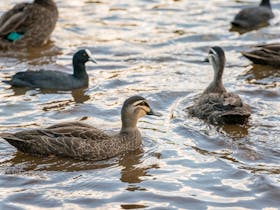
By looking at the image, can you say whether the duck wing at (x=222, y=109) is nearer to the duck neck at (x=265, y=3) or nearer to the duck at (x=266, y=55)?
the duck at (x=266, y=55)

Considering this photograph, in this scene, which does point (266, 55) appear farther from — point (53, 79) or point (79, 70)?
point (53, 79)

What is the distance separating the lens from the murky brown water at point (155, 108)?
32.7 ft

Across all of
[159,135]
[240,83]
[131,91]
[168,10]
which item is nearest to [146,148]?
[159,135]

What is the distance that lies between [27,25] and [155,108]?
470cm

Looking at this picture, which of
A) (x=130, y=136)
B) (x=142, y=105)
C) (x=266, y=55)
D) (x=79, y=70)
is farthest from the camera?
(x=266, y=55)

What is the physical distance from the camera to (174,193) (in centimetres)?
999

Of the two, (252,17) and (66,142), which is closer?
(66,142)

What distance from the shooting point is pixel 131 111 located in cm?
1143

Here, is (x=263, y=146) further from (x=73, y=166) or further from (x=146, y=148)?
(x=73, y=166)

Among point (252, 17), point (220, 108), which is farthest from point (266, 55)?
point (220, 108)

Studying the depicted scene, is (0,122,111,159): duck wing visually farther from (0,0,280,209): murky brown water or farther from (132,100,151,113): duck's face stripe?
(132,100,151,113): duck's face stripe

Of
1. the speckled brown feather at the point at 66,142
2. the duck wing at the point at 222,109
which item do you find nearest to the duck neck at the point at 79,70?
the duck wing at the point at 222,109

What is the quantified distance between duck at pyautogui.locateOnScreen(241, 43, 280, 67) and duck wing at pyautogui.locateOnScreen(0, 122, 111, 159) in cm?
540

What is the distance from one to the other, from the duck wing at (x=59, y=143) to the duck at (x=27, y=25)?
5.88 m
